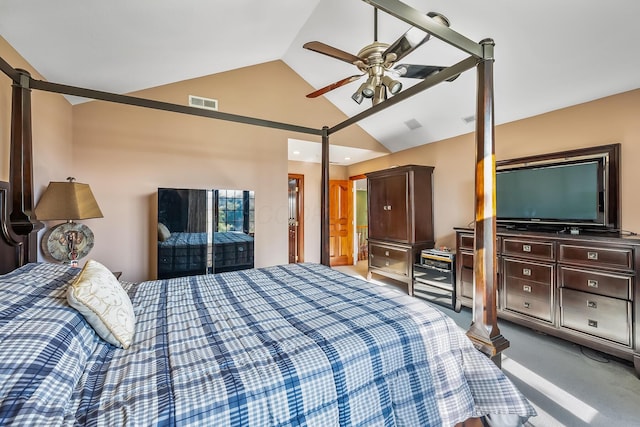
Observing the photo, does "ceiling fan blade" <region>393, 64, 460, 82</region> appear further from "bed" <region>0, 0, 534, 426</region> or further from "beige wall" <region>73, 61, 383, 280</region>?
"beige wall" <region>73, 61, 383, 280</region>

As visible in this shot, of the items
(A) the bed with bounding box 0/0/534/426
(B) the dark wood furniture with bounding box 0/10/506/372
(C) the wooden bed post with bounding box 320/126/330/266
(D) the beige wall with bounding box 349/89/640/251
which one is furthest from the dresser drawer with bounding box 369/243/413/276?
(B) the dark wood furniture with bounding box 0/10/506/372

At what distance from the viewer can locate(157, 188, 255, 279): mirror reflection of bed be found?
3.12 meters

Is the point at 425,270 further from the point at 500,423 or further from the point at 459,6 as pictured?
the point at 459,6

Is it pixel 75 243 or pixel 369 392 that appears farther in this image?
A: pixel 75 243

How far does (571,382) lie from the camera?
2.06 meters

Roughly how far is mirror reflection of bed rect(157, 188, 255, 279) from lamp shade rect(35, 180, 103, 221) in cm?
76

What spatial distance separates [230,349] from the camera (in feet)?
3.52

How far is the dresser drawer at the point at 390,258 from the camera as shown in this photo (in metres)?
4.24

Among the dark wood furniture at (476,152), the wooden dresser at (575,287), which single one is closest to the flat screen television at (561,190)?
the wooden dresser at (575,287)

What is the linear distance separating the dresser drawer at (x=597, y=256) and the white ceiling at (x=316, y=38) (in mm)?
1529

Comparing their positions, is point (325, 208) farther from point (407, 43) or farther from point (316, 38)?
point (316, 38)

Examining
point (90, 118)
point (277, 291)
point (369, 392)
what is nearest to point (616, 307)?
point (369, 392)

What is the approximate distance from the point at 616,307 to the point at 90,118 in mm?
5386

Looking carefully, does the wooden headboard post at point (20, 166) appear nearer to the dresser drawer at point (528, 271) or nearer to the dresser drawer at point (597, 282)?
the dresser drawer at point (528, 271)
